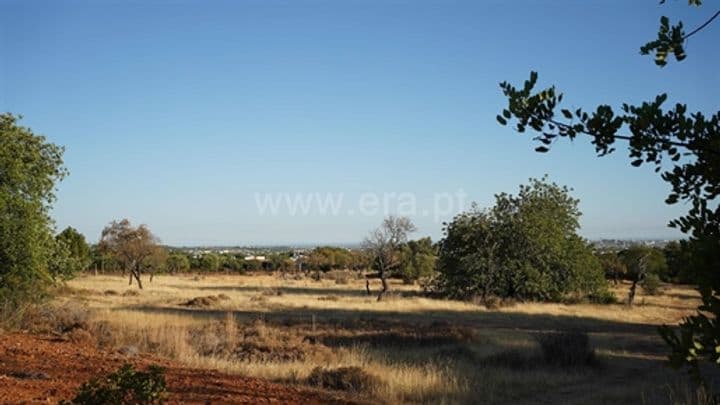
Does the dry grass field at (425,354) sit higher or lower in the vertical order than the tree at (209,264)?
lower

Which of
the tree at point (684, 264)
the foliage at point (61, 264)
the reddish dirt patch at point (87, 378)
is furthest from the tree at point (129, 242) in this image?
the tree at point (684, 264)

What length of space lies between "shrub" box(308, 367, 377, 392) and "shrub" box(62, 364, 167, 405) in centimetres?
463

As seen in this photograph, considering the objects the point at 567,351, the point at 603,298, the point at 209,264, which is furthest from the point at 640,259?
the point at 209,264

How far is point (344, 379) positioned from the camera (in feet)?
35.2

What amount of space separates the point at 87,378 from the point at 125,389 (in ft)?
10.3

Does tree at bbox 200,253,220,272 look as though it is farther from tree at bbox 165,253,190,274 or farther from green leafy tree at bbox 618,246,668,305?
green leafy tree at bbox 618,246,668,305

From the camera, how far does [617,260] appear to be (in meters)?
63.2

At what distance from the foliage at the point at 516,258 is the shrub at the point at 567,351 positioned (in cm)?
2119

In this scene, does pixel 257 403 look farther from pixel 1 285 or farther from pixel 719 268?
pixel 1 285

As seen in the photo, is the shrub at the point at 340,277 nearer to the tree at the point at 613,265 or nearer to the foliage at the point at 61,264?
the tree at the point at 613,265

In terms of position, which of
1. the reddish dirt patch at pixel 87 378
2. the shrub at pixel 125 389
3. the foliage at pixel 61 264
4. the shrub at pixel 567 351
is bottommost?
the shrub at pixel 567 351

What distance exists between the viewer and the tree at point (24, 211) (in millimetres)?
15656

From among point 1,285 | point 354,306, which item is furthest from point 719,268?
point 354,306

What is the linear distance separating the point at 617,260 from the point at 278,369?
58.6m
